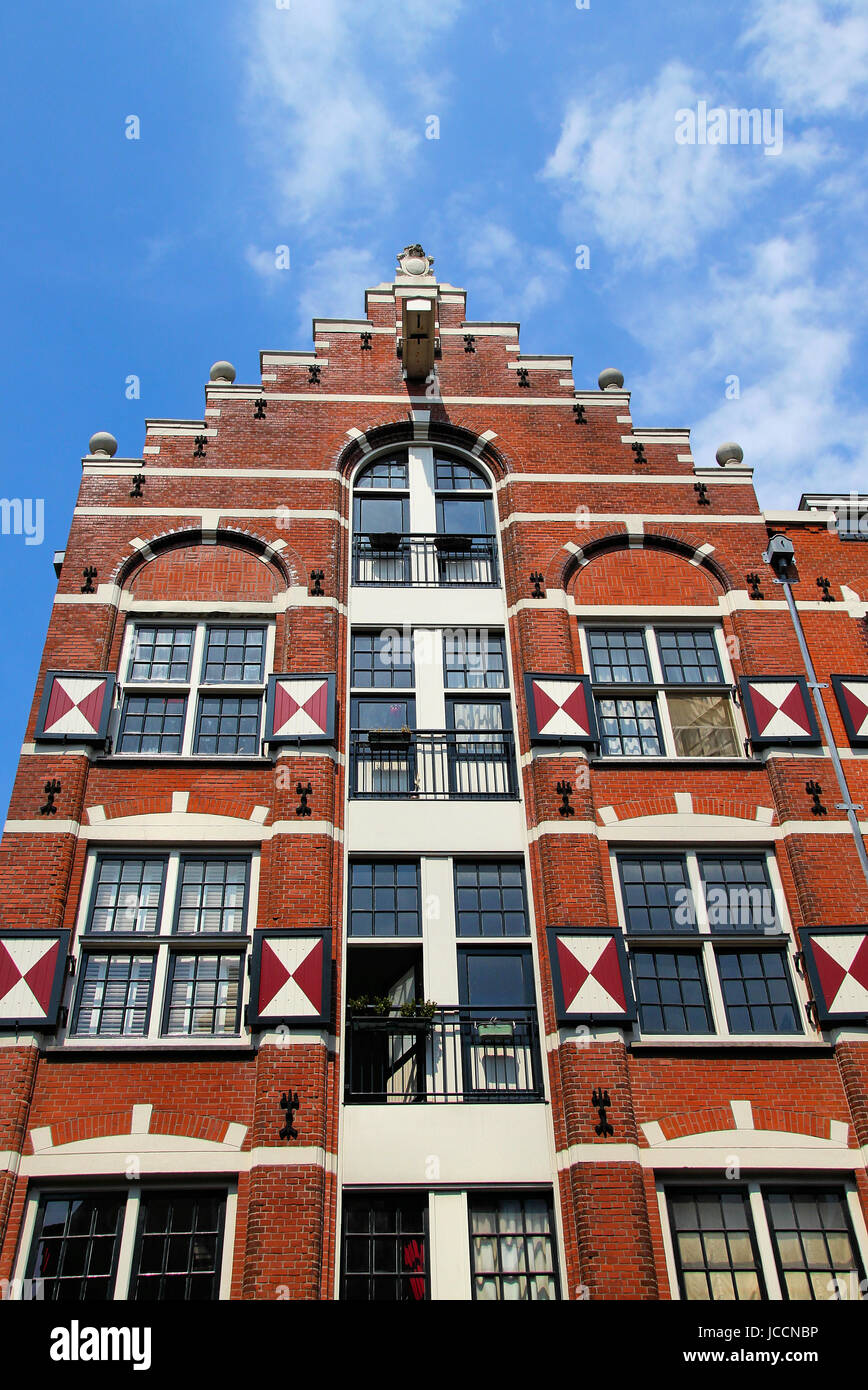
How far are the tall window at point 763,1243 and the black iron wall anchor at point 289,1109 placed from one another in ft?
11.8

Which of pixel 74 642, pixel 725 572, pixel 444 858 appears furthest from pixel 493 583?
pixel 74 642

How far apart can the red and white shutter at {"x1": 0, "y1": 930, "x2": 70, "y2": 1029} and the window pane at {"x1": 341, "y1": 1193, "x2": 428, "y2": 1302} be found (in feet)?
11.3

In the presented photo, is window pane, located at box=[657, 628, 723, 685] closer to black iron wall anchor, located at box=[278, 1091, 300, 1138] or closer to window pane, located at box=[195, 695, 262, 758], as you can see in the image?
window pane, located at box=[195, 695, 262, 758]

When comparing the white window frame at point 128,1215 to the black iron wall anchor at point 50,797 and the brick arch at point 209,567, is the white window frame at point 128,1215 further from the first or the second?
the brick arch at point 209,567

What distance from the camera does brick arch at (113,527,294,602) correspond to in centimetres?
1527

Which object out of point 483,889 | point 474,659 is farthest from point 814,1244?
point 474,659

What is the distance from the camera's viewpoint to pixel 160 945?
12.2 m

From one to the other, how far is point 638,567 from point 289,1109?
8.43 m

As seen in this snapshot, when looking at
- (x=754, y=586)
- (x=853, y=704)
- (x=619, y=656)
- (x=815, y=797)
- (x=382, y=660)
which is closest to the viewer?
(x=815, y=797)

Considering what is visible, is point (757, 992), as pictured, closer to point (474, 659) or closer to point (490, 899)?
point (490, 899)

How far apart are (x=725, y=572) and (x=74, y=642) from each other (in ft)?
27.7

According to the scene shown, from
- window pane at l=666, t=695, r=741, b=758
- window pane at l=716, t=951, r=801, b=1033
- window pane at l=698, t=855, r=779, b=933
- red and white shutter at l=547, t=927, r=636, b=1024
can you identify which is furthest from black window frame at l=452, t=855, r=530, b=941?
window pane at l=666, t=695, r=741, b=758

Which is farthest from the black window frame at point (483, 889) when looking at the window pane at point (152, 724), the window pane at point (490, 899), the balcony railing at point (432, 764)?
the window pane at point (152, 724)
